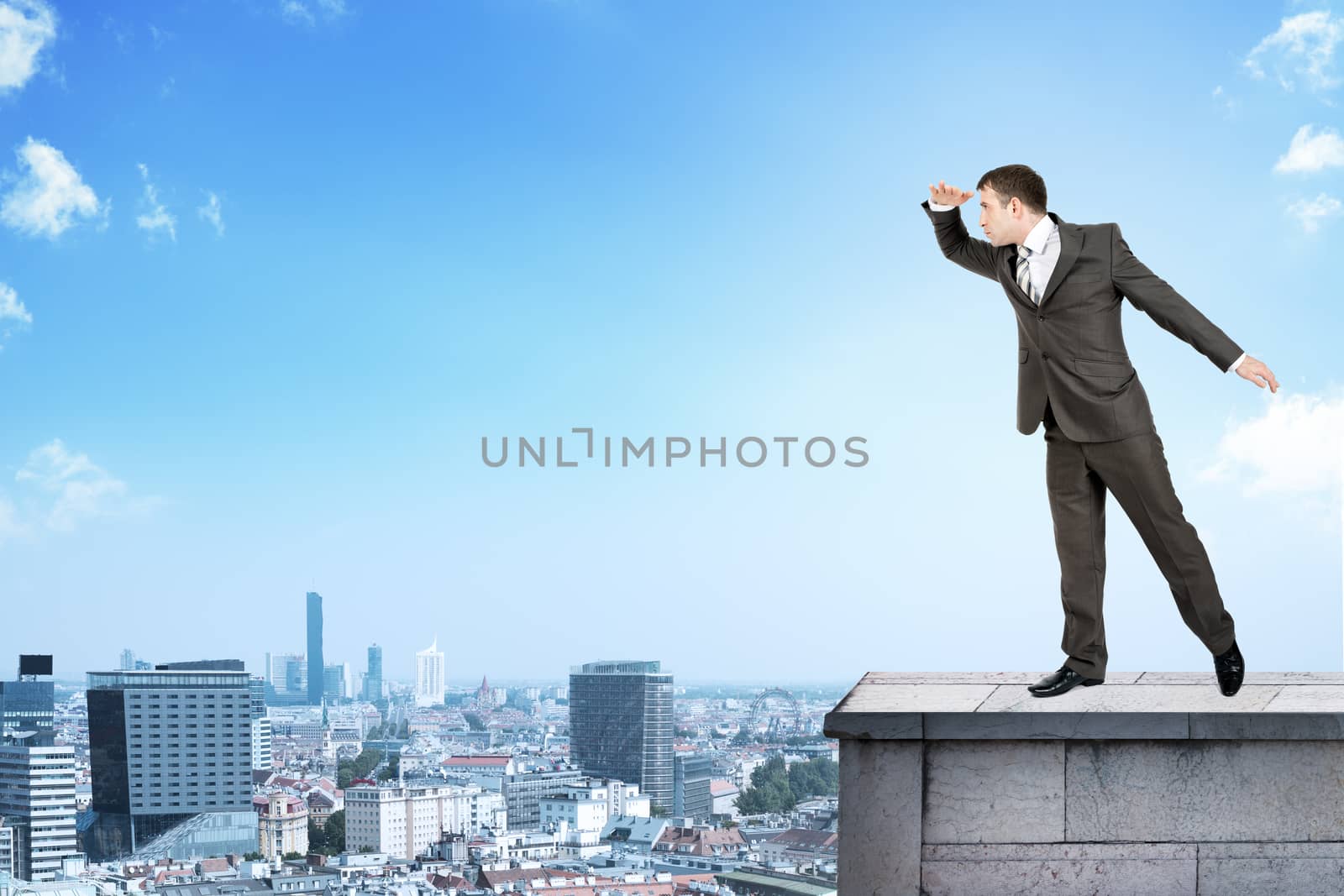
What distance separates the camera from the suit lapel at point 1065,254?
14.1 ft

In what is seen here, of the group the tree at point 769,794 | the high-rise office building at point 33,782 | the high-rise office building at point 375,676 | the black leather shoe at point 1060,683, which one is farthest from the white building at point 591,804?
the black leather shoe at point 1060,683

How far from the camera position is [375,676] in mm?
75375

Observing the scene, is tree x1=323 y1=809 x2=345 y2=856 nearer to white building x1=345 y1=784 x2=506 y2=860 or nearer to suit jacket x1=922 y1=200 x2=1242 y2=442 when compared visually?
white building x1=345 y1=784 x2=506 y2=860

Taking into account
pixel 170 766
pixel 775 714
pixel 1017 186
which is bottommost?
pixel 170 766

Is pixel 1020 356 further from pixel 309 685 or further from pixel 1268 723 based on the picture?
pixel 309 685

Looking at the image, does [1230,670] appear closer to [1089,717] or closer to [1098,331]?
[1089,717]

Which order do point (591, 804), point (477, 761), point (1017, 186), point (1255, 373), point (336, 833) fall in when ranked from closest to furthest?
1. point (1255, 373)
2. point (1017, 186)
3. point (591, 804)
4. point (336, 833)
5. point (477, 761)

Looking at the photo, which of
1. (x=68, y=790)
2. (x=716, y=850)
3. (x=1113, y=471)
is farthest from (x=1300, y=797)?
(x=68, y=790)

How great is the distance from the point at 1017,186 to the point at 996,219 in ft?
0.45

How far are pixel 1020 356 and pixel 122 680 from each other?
54.1m

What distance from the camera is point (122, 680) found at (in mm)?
51562

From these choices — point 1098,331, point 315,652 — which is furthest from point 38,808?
point 1098,331

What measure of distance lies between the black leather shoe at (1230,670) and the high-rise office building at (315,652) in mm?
71166

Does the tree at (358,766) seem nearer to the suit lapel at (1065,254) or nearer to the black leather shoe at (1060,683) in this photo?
the black leather shoe at (1060,683)
